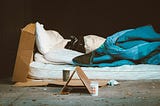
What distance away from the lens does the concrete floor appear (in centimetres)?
323

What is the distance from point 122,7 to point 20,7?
1831 mm

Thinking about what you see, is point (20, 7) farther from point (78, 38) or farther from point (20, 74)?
point (20, 74)

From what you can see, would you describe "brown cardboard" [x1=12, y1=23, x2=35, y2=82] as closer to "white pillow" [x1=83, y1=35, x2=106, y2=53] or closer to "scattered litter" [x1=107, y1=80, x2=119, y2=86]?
"scattered litter" [x1=107, y1=80, x2=119, y2=86]

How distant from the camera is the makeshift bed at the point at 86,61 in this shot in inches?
162

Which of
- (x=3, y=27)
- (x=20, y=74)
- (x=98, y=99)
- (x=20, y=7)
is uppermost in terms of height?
(x=20, y=7)

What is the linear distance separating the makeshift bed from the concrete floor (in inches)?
6.2

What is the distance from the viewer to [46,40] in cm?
488

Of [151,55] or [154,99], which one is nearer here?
[154,99]

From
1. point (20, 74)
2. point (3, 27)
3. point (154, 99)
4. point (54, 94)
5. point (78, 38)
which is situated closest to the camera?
point (154, 99)

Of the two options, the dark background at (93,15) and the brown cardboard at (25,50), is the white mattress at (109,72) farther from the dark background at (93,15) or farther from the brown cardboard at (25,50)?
the dark background at (93,15)

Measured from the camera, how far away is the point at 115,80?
4266 millimetres

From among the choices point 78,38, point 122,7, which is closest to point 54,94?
point 78,38

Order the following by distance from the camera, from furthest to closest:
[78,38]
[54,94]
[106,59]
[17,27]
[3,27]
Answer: [78,38] < [17,27] < [3,27] < [106,59] < [54,94]

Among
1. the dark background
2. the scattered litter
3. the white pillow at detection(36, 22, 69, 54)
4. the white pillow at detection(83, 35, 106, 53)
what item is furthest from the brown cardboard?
the dark background
